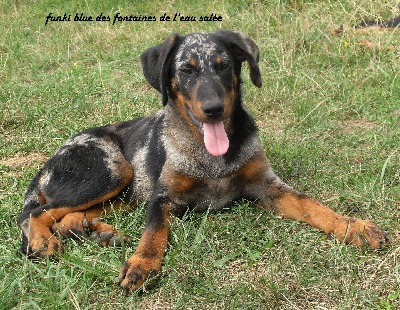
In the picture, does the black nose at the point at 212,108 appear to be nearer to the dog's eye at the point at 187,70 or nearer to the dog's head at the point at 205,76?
the dog's head at the point at 205,76

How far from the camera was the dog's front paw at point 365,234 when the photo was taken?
147 inches

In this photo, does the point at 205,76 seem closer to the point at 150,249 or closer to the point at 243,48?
the point at 243,48

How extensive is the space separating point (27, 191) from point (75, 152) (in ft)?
1.84

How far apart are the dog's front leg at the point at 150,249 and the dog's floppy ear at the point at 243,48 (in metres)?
1.31

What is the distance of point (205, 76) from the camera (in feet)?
14.0

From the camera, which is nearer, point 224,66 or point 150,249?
point 150,249

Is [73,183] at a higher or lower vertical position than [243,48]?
lower

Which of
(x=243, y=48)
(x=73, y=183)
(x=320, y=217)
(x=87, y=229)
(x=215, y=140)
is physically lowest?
(x=87, y=229)

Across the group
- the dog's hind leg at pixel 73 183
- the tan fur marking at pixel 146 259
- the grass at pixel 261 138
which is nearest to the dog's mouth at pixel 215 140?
the grass at pixel 261 138

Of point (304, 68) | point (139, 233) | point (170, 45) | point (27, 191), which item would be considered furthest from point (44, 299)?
point (304, 68)

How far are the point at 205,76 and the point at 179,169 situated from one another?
80cm

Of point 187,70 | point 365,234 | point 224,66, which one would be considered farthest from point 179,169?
point 365,234

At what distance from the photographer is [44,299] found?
11.5 feet

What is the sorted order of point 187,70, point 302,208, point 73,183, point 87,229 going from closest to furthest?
point 302,208
point 187,70
point 87,229
point 73,183
